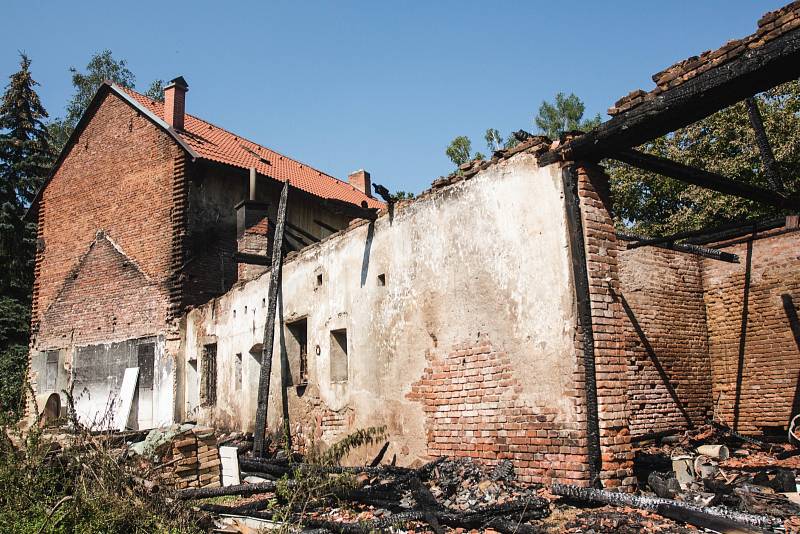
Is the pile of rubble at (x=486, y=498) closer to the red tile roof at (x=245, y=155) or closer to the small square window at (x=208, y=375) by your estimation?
the small square window at (x=208, y=375)

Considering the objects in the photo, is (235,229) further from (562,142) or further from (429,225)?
(562,142)

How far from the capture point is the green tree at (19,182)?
2161cm

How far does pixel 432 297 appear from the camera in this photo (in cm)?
813

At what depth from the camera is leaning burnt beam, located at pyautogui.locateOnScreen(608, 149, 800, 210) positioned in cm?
683

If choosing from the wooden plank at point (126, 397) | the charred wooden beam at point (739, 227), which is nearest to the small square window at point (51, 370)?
the wooden plank at point (126, 397)

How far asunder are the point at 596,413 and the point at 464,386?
1751 mm

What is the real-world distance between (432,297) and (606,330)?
2.45 metres

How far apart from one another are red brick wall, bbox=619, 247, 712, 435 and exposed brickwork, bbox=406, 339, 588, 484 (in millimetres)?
4393

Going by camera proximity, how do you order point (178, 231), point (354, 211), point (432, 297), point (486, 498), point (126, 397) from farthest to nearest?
point (178, 231) → point (126, 397) → point (354, 211) → point (432, 297) → point (486, 498)

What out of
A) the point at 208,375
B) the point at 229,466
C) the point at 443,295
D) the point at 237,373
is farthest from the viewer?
the point at 208,375

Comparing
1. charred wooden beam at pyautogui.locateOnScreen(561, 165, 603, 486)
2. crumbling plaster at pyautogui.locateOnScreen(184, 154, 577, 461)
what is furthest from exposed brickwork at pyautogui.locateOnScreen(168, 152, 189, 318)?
charred wooden beam at pyautogui.locateOnScreen(561, 165, 603, 486)

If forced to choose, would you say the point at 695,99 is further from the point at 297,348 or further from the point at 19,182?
the point at 19,182

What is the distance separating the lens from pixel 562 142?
6668mm

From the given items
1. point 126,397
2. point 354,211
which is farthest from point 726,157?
point 126,397
